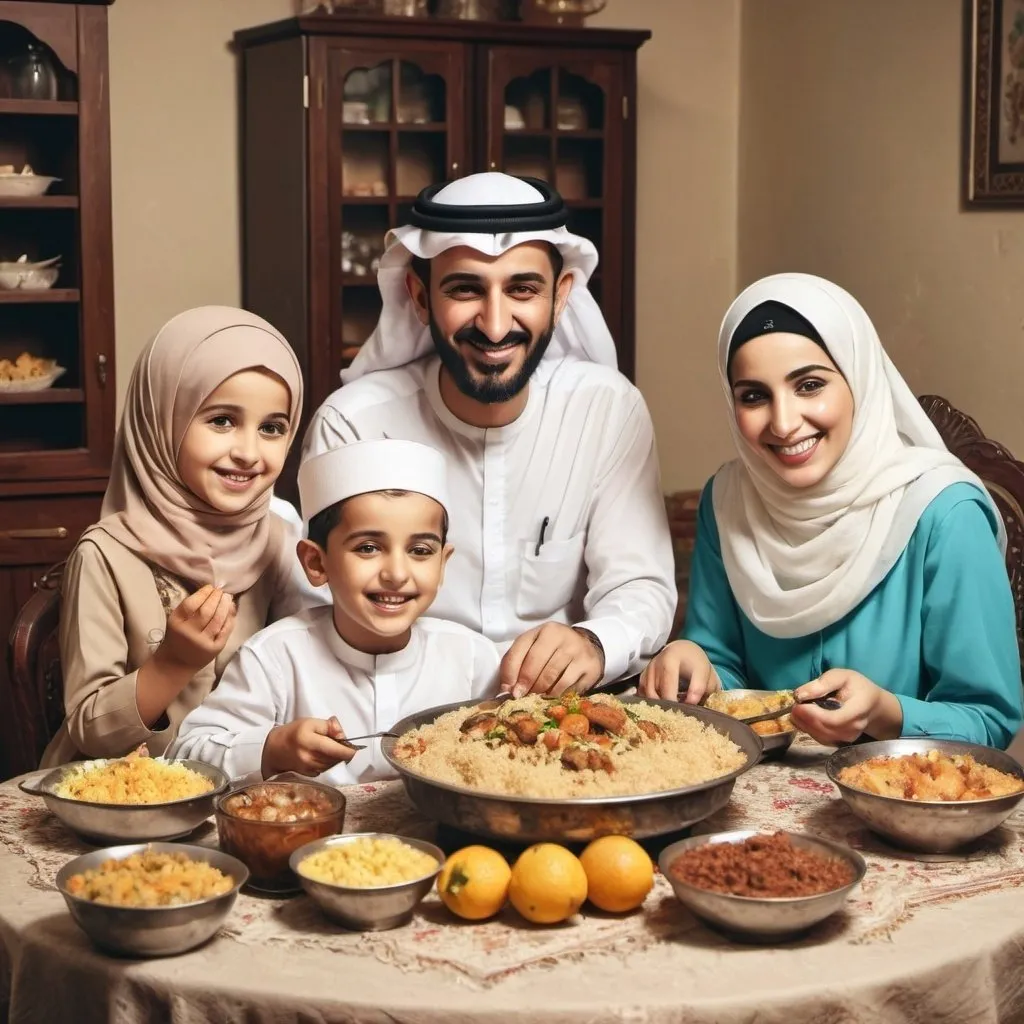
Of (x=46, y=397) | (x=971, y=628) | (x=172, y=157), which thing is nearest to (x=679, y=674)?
(x=971, y=628)

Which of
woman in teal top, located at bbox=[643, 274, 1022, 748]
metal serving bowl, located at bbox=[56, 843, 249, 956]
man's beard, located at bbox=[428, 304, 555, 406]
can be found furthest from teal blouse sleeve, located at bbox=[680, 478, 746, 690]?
metal serving bowl, located at bbox=[56, 843, 249, 956]

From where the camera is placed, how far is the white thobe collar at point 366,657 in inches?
97.9

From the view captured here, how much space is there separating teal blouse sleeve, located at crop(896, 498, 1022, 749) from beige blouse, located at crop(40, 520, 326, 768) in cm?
119

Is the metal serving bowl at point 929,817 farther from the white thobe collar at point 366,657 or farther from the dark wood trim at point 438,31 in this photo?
the dark wood trim at point 438,31

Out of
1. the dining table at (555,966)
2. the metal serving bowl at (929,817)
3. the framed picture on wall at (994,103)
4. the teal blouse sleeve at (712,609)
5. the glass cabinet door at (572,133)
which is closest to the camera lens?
the dining table at (555,966)

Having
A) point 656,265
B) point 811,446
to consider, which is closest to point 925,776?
point 811,446

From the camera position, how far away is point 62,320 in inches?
189

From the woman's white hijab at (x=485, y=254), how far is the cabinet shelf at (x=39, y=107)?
184cm

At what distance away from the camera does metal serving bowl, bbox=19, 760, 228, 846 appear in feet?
6.62

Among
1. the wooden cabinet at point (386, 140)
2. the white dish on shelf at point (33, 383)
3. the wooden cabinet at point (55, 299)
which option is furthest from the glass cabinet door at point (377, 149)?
the white dish on shelf at point (33, 383)

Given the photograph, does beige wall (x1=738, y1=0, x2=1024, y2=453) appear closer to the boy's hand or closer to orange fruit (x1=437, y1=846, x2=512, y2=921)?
the boy's hand

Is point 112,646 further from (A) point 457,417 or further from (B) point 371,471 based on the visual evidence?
(A) point 457,417

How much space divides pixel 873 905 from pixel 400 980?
0.59 metres

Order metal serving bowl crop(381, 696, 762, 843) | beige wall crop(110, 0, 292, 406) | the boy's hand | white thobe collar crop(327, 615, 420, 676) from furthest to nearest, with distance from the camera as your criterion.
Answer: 1. beige wall crop(110, 0, 292, 406)
2. white thobe collar crop(327, 615, 420, 676)
3. the boy's hand
4. metal serving bowl crop(381, 696, 762, 843)
